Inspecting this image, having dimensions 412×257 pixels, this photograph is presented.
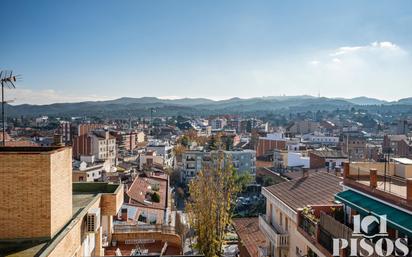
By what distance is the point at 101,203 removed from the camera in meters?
11.4

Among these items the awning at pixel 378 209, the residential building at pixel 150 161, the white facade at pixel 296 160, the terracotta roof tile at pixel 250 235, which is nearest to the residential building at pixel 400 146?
the white facade at pixel 296 160

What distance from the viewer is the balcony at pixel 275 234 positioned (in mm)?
16469

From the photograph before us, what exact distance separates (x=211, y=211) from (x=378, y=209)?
13.2m

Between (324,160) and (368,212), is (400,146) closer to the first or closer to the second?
(324,160)

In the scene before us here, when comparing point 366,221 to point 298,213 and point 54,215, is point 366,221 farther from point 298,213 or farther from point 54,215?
point 54,215

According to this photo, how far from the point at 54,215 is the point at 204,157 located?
5481 cm

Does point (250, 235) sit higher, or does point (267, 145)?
point (267, 145)

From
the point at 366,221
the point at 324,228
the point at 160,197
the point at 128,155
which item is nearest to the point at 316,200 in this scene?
the point at 324,228

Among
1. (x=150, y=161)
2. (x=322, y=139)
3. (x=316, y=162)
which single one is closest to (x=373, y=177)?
(x=316, y=162)

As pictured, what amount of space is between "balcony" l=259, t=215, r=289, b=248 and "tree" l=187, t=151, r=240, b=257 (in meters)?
3.33

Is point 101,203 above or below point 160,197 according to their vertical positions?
above

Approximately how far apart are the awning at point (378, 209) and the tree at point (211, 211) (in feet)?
35.6

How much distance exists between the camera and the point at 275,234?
16.8m

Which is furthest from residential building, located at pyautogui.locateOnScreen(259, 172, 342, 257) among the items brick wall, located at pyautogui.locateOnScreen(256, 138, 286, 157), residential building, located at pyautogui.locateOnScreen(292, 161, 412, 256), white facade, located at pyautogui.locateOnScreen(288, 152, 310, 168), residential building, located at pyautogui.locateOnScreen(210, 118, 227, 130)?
residential building, located at pyautogui.locateOnScreen(210, 118, 227, 130)
